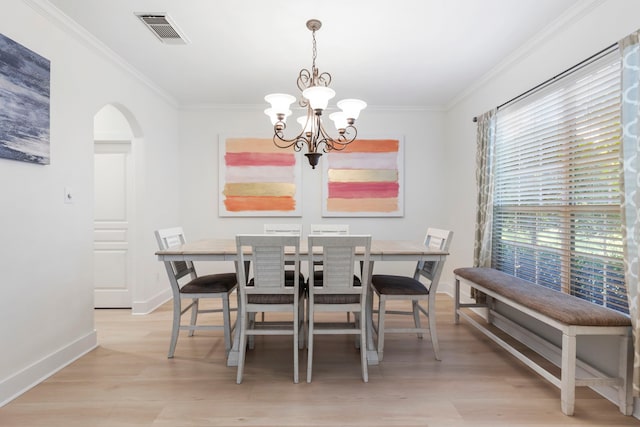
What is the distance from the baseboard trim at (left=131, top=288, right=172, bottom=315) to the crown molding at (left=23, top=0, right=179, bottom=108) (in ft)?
7.62

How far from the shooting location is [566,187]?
94.6 inches

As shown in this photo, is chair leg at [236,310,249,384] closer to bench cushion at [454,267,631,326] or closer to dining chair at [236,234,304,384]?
dining chair at [236,234,304,384]

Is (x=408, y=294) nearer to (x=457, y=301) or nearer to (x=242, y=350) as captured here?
(x=457, y=301)

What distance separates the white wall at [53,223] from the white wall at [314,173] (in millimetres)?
1351

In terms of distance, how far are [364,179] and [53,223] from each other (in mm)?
3270

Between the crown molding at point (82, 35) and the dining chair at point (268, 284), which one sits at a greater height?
the crown molding at point (82, 35)

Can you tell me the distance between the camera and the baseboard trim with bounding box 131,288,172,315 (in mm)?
3555

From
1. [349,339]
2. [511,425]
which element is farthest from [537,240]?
[349,339]

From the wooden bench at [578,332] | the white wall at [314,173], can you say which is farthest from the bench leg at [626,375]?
the white wall at [314,173]

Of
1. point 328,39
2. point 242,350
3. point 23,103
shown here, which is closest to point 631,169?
point 328,39

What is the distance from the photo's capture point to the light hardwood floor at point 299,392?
1.81 metres

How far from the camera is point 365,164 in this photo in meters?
4.43

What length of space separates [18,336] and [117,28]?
2233 mm

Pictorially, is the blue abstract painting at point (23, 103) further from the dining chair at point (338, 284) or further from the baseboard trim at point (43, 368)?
the dining chair at point (338, 284)
